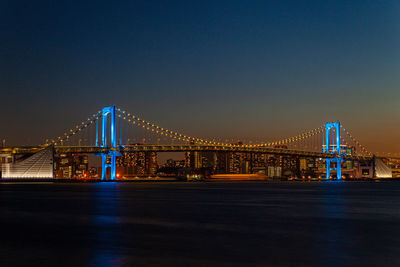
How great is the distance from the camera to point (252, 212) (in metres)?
25.7

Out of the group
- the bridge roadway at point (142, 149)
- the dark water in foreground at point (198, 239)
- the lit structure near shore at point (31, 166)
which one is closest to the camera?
the dark water in foreground at point (198, 239)

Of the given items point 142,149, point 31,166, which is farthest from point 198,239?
point 31,166

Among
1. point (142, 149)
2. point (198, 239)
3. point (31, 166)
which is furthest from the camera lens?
point (31, 166)

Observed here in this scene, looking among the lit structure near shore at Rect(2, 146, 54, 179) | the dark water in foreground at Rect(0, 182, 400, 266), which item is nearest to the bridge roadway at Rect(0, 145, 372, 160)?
the lit structure near shore at Rect(2, 146, 54, 179)

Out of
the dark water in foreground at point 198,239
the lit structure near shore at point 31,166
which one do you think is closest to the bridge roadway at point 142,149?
the lit structure near shore at point 31,166

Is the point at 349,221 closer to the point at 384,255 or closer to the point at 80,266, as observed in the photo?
the point at 384,255

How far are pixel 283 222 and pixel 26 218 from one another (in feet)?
36.5

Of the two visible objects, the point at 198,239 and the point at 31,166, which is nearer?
the point at 198,239

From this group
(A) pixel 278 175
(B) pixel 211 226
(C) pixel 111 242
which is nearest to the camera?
A: (C) pixel 111 242

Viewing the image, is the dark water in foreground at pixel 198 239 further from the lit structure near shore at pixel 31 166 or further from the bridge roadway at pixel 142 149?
the lit structure near shore at pixel 31 166

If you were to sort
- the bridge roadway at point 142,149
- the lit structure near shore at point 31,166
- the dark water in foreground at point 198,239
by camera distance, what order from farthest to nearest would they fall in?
the bridge roadway at point 142,149
the lit structure near shore at point 31,166
the dark water in foreground at point 198,239

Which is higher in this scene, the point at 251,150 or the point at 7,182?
the point at 251,150

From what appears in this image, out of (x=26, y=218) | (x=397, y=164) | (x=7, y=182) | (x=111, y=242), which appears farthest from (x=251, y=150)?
(x=397, y=164)

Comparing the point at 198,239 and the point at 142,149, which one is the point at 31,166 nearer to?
the point at 142,149
